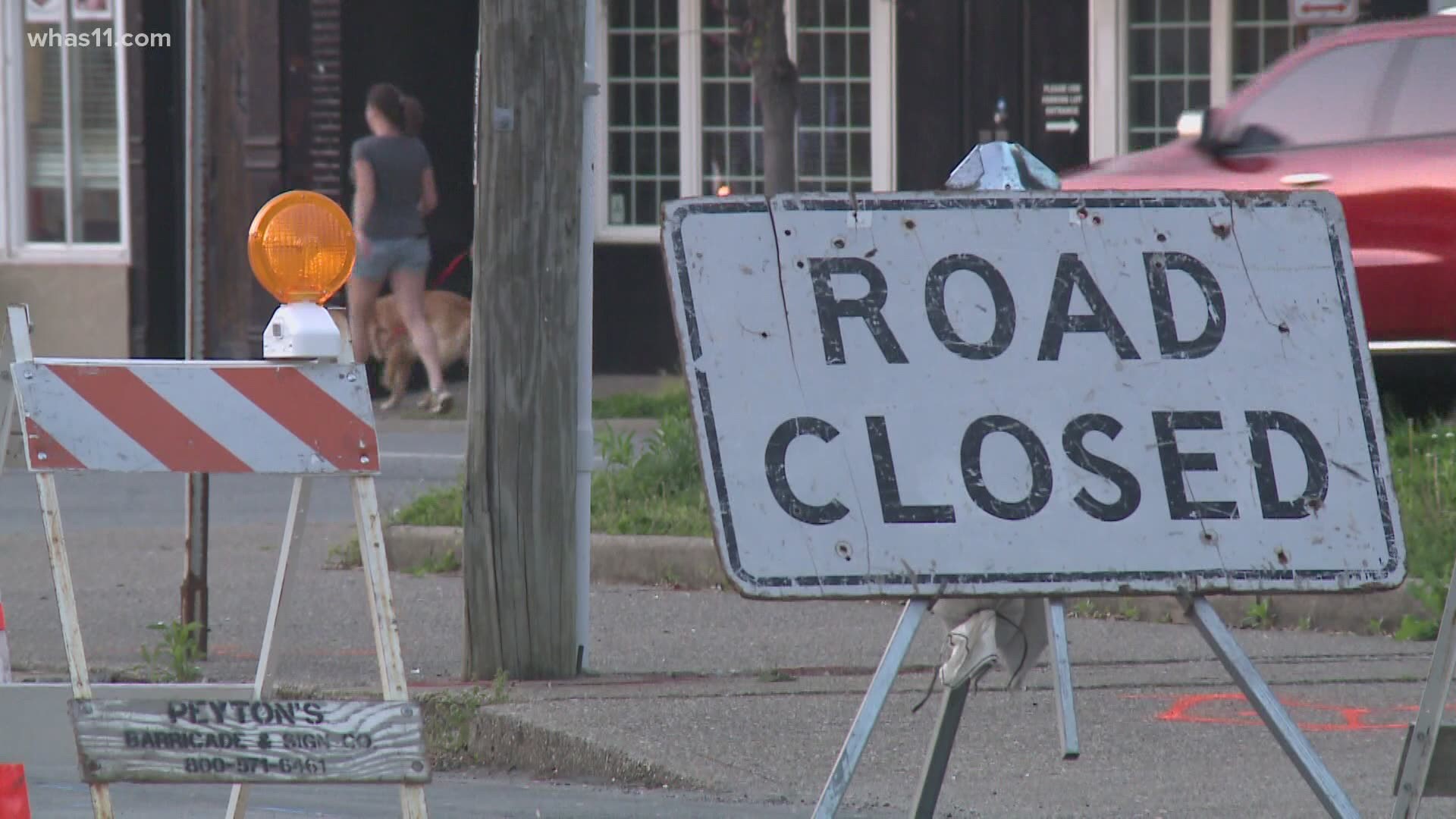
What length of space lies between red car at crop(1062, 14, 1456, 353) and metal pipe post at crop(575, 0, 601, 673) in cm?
321

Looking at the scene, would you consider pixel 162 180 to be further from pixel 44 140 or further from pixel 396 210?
pixel 396 210

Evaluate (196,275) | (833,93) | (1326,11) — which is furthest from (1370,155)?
(833,93)

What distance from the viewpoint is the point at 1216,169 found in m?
8.98

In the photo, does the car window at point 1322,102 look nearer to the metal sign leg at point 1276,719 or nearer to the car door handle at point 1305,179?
the car door handle at point 1305,179

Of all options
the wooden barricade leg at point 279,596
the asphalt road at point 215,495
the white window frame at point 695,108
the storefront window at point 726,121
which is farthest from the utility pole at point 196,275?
the storefront window at point 726,121

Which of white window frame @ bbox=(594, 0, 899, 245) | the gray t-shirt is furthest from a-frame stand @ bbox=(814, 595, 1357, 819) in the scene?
white window frame @ bbox=(594, 0, 899, 245)

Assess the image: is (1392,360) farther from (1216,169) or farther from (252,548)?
(252,548)

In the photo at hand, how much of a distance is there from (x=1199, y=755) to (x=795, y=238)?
228 cm

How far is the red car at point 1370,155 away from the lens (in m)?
8.41

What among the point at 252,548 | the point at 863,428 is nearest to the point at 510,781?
the point at 863,428

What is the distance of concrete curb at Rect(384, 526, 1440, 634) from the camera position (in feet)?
21.6

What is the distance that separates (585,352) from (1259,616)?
94.7 inches

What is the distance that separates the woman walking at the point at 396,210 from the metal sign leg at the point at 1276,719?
33.4ft

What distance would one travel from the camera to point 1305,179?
28.5 ft
